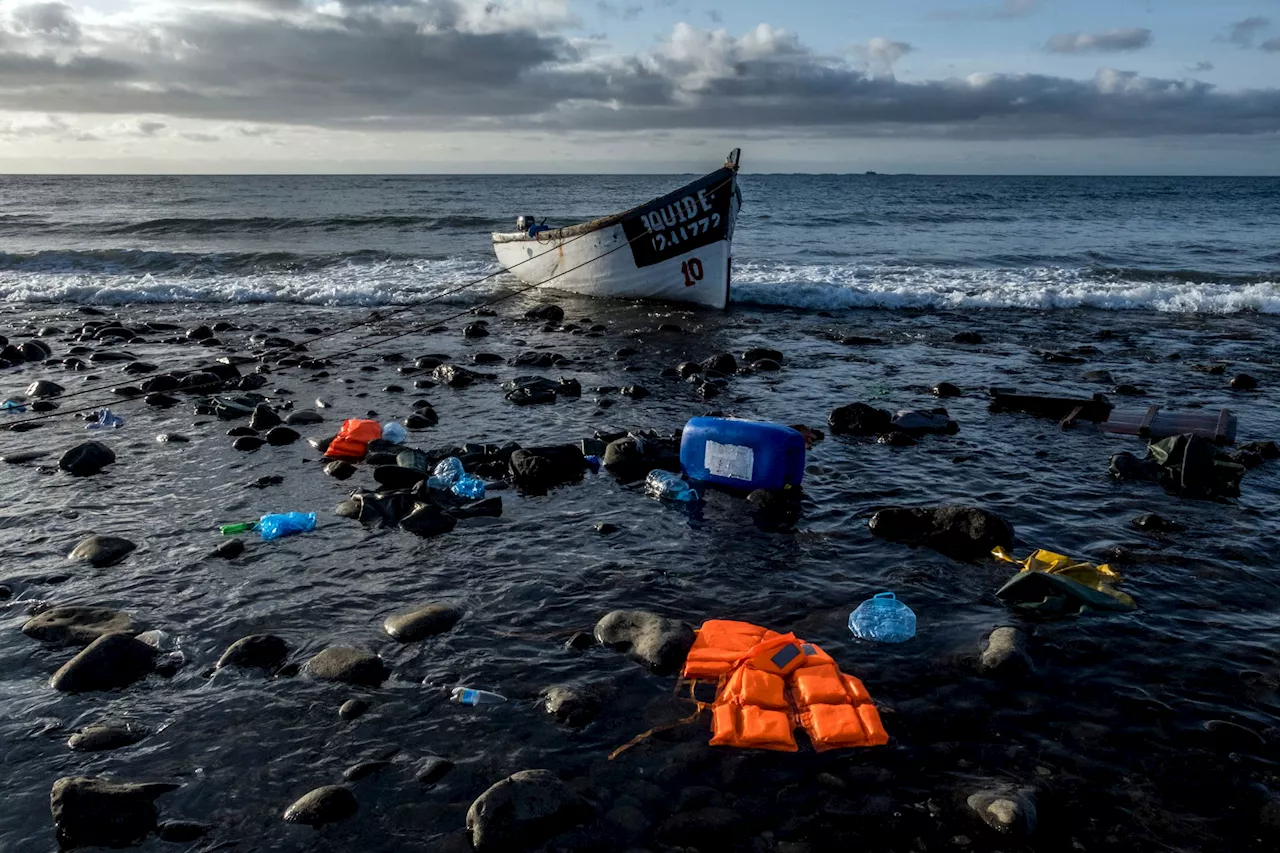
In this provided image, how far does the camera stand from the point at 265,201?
198 ft

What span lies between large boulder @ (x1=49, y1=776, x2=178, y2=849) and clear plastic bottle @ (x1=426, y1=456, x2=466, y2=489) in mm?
4366

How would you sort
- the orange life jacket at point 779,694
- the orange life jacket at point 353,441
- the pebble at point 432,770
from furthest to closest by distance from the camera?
the orange life jacket at point 353,441, the orange life jacket at point 779,694, the pebble at point 432,770

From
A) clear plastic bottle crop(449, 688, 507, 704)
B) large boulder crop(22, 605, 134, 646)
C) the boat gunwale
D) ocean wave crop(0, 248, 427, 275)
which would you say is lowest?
clear plastic bottle crop(449, 688, 507, 704)

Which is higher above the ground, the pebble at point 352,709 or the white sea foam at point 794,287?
the white sea foam at point 794,287

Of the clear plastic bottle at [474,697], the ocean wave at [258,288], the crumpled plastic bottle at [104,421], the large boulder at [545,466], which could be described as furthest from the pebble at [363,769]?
the ocean wave at [258,288]

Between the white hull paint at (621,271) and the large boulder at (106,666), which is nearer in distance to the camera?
the large boulder at (106,666)

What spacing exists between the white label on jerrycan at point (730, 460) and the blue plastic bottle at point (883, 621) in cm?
253

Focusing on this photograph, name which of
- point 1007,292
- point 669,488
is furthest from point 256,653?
point 1007,292

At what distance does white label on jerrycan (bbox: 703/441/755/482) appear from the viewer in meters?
8.34

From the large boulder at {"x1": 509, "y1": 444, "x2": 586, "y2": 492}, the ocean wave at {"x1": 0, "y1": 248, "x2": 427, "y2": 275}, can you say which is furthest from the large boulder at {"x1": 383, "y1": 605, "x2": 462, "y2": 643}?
the ocean wave at {"x1": 0, "y1": 248, "x2": 427, "y2": 275}

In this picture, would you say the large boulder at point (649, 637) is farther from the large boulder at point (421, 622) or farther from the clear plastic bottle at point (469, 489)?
the clear plastic bottle at point (469, 489)

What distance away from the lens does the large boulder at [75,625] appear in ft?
18.7

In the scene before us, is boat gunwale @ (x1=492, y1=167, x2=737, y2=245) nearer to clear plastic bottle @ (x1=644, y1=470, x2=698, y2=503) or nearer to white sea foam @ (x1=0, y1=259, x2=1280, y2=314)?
white sea foam @ (x1=0, y1=259, x2=1280, y2=314)

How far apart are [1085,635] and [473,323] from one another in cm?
1442
